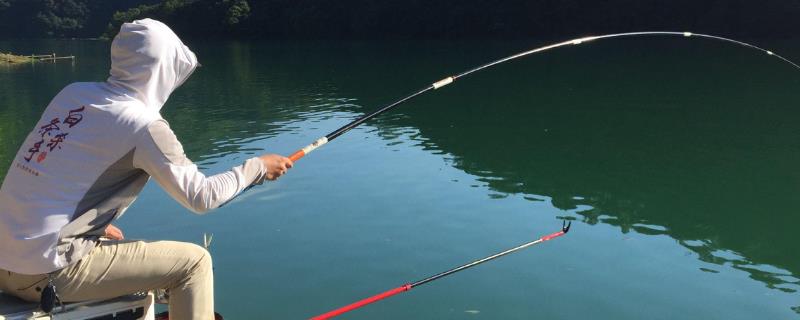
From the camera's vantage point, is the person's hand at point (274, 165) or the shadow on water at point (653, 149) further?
the shadow on water at point (653, 149)

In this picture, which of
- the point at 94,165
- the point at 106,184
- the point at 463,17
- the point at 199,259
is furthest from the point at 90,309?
the point at 463,17

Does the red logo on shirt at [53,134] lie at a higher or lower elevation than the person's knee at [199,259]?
higher

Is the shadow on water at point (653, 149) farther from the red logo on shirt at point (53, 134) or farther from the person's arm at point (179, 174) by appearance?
the red logo on shirt at point (53, 134)

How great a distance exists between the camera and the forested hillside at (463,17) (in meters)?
51.9

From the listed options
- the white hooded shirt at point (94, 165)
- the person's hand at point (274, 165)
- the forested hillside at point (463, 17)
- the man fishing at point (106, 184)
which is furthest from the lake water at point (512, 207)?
the forested hillside at point (463, 17)

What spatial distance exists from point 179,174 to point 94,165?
32 cm

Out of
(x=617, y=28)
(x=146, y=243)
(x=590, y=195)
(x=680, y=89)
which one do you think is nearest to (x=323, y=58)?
(x=617, y=28)

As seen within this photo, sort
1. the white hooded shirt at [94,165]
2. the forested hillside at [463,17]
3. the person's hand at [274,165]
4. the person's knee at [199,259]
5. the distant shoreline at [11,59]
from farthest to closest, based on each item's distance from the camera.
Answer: the forested hillside at [463,17] < the distant shoreline at [11,59] < the person's hand at [274,165] < the person's knee at [199,259] < the white hooded shirt at [94,165]

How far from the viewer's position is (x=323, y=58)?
47125 mm

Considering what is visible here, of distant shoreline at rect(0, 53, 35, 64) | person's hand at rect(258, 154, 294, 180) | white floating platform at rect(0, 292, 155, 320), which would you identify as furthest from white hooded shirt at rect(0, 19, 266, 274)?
distant shoreline at rect(0, 53, 35, 64)

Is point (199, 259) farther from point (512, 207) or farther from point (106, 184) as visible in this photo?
point (512, 207)

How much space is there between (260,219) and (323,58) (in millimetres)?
39384

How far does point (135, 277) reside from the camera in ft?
10.1

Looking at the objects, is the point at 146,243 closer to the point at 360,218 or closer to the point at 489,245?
the point at 489,245
